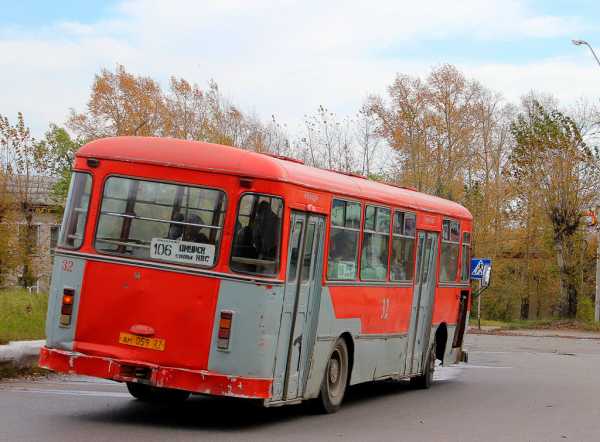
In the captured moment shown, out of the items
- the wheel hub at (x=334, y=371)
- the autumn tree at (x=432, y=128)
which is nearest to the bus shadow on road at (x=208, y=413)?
the wheel hub at (x=334, y=371)

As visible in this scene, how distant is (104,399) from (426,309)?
5.74 m

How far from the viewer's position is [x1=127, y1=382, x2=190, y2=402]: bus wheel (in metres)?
14.5

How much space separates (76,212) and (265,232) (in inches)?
80.0

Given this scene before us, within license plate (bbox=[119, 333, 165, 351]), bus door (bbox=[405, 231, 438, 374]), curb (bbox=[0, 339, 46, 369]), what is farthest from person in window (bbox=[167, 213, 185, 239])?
bus door (bbox=[405, 231, 438, 374])

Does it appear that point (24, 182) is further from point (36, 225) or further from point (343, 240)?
point (343, 240)

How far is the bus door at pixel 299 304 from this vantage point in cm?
1291

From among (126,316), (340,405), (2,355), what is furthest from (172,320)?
(2,355)

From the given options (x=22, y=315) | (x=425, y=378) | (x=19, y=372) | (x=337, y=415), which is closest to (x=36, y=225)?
(x=22, y=315)

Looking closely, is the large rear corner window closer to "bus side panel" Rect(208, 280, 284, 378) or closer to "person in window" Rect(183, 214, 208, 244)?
"person in window" Rect(183, 214, 208, 244)

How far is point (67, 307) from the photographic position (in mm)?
12562

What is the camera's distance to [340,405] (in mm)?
15484

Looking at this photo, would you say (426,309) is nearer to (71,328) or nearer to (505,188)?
(71,328)

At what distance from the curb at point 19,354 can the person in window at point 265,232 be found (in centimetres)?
548

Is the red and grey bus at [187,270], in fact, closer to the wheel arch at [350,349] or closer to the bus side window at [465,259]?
the wheel arch at [350,349]
